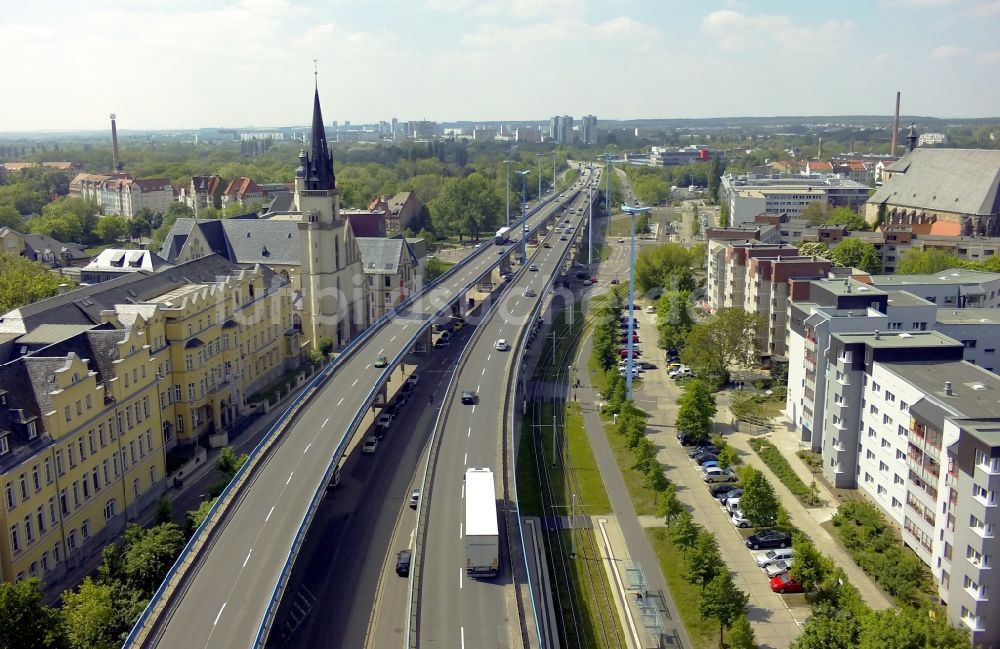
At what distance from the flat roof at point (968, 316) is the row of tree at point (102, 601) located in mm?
41478

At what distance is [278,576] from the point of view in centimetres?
2814

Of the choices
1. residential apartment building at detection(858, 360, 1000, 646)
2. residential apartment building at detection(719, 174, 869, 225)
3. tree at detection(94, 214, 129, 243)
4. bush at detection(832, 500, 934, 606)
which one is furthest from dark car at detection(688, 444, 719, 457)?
tree at detection(94, 214, 129, 243)

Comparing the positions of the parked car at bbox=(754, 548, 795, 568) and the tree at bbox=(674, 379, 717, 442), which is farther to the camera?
the tree at bbox=(674, 379, 717, 442)

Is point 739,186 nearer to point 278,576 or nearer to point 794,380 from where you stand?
point 794,380

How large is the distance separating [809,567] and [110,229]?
11085cm

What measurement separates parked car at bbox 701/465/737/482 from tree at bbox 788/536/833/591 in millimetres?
11069

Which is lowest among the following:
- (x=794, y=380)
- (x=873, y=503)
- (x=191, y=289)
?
(x=873, y=503)

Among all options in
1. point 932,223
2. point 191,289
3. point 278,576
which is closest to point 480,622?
point 278,576

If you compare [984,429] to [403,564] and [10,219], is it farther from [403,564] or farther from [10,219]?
[10,219]

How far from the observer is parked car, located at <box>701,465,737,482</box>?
44.3 m

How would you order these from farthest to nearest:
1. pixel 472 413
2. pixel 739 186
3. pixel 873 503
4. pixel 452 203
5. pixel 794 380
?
pixel 739 186 < pixel 452 203 < pixel 794 380 < pixel 472 413 < pixel 873 503

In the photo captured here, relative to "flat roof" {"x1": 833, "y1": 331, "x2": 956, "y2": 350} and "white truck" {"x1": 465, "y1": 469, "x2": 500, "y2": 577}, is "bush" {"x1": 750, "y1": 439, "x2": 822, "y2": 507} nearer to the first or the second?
"flat roof" {"x1": 833, "y1": 331, "x2": 956, "y2": 350}

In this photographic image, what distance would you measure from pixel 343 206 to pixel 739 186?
62.6 meters

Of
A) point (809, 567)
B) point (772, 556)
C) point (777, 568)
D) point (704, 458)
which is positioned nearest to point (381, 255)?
point (704, 458)
